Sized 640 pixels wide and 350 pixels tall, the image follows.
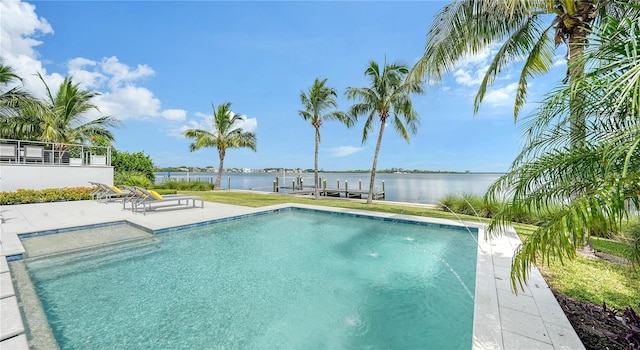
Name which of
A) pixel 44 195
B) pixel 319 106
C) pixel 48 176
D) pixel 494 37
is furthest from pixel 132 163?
pixel 494 37

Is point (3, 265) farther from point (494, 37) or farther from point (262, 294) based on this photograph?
point (494, 37)

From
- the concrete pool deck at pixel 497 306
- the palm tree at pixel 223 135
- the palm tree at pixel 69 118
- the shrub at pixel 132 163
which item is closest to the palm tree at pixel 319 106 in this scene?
the palm tree at pixel 223 135

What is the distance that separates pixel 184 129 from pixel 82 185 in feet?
27.9

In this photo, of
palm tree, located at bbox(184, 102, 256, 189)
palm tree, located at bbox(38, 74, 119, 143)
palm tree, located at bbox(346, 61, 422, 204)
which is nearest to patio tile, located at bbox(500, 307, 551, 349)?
palm tree, located at bbox(346, 61, 422, 204)

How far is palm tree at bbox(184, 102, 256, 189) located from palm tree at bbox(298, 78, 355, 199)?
7.00 metres

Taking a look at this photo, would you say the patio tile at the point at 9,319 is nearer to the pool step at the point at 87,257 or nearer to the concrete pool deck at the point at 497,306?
the concrete pool deck at the point at 497,306

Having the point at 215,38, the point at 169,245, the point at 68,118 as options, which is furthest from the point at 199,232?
the point at 68,118

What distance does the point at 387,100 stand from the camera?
13.4 meters

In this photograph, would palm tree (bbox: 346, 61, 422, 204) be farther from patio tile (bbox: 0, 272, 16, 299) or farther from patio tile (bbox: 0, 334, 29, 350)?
patio tile (bbox: 0, 334, 29, 350)

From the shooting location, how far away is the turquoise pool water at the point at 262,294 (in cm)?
291

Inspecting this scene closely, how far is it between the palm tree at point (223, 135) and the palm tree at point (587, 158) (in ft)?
65.0

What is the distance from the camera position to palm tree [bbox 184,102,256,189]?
66.9 feet

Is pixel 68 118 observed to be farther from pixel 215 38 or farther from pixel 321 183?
pixel 321 183

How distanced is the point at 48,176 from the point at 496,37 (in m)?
19.4
